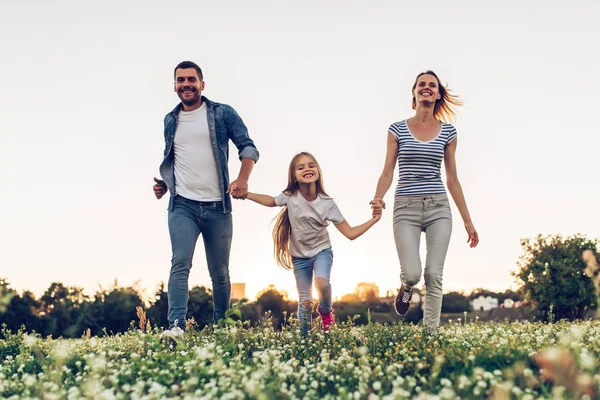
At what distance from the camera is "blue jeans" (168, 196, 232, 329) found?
348 inches

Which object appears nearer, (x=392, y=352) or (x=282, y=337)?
(x=392, y=352)

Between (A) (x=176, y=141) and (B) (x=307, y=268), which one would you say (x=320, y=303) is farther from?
(A) (x=176, y=141)

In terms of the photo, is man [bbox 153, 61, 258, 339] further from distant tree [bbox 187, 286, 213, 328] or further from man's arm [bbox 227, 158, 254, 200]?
distant tree [bbox 187, 286, 213, 328]

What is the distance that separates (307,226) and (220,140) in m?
1.63

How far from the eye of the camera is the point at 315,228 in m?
9.55

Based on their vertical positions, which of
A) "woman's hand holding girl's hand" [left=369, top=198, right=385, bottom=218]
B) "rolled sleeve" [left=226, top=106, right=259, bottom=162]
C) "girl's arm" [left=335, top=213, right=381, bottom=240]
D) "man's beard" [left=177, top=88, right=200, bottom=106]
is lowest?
"girl's arm" [left=335, top=213, right=381, bottom=240]

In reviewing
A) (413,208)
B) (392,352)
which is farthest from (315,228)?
(392,352)

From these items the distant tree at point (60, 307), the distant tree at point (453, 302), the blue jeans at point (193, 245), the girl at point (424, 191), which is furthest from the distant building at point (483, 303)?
the blue jeans at point (193, 245)

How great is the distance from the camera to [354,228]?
9.52m

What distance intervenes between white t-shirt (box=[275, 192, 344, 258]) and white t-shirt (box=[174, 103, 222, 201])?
108 centimetres

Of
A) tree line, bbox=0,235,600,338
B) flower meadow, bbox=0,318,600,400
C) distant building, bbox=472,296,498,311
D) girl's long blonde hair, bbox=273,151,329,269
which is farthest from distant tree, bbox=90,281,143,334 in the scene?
distant building, bbox=472,296,498,311

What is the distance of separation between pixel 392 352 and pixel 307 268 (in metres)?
3.01

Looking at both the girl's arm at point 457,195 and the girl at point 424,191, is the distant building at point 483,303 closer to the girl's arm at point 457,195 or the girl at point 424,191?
the girl's arm at point 457,195

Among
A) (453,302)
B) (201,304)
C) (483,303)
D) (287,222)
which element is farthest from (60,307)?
Result: (453,302)
